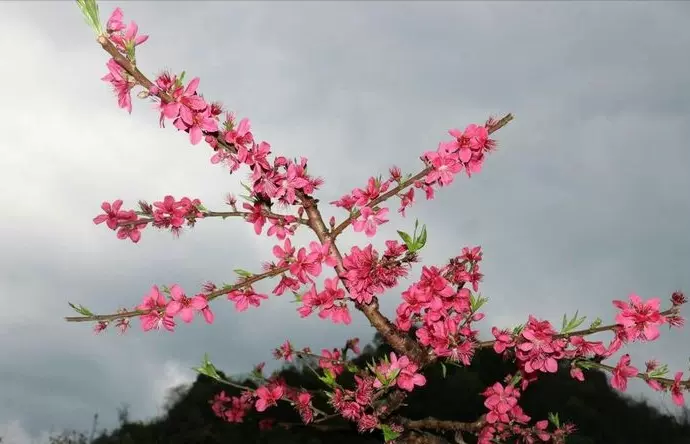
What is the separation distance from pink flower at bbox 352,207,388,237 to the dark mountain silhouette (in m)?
4.01

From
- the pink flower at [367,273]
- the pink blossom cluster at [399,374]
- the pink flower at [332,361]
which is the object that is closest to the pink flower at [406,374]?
the pink blossom cluster at [399,374]

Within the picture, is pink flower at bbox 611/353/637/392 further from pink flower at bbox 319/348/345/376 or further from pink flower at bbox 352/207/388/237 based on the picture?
pink flower at bbox 319/348/345/376

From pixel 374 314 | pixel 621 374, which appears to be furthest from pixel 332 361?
pixel 621 374

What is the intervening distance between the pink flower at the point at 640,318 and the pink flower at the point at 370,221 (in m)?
1.77

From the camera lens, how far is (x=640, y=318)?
169 inches

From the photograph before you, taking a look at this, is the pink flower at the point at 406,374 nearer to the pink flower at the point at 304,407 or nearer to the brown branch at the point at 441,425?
the brown branch at the point at 441,425

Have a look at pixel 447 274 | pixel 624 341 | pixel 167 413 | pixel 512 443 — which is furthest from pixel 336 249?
pixel 167 413

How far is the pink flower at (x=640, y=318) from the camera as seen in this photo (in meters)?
4.28

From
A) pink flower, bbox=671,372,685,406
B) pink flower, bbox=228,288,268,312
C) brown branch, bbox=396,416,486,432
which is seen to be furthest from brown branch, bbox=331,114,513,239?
pink flower, bbox=671,372,685,406

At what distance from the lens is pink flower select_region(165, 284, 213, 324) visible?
4.32 m

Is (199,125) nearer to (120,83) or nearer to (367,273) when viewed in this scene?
(120,83)

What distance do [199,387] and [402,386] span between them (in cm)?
776

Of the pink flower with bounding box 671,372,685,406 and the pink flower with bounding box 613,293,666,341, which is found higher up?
the pink flower with bounding box 613,293,666,341

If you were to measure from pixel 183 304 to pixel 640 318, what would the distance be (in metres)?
3.13
